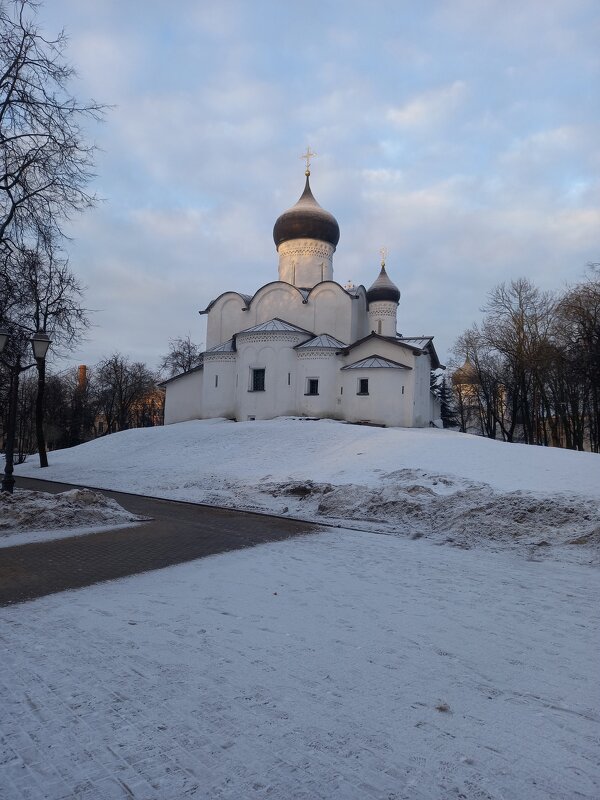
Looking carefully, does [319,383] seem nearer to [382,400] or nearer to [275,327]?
[382,400]

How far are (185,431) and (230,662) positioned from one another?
24.4 m

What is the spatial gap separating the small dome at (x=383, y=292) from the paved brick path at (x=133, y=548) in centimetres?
2765

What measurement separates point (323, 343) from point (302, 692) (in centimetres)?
2806

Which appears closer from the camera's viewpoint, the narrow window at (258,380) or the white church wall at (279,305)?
the narrow window at (258,380)

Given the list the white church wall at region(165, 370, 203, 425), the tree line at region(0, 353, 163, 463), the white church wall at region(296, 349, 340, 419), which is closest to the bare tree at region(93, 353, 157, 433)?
the tree line at region(0, 353, 163, 463)

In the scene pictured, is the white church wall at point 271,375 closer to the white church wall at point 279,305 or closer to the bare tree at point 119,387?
the white church wall at point 279,305

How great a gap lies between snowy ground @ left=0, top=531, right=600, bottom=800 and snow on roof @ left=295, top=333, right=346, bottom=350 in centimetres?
2521

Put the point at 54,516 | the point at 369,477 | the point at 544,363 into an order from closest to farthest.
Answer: the point at 54,516
the point at 369,477
the point at 544,363

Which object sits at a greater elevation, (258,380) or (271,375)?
(271,375)

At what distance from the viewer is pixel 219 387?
107 feet

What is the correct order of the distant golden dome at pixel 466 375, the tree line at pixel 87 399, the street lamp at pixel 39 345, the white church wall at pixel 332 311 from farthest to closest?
the tree line at pixel 87 399
the distant golden dome at pixel 466 375
the white church wall at pixel 332 311
the street lamp at pixel 39 345

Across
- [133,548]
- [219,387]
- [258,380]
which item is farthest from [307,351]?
[133,548]

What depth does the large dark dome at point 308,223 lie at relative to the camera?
116 feet

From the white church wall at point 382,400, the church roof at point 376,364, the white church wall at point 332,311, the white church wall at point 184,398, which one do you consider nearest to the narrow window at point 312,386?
the church roof at point 376,364
